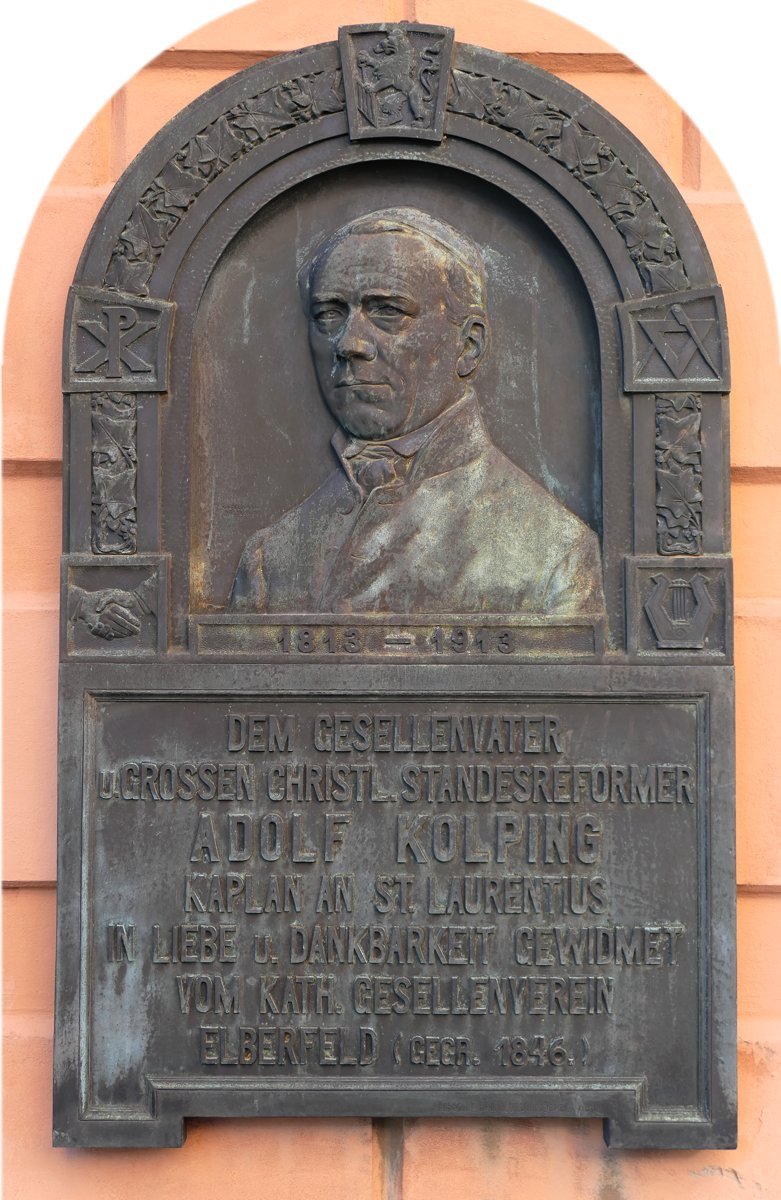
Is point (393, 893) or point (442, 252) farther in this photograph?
point (442, 252)

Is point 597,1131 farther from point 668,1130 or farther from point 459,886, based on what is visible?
point 459,886

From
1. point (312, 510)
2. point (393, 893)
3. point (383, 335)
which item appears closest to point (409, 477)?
point (312, 510)

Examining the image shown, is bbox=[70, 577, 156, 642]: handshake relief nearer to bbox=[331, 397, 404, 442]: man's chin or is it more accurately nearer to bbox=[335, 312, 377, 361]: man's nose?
bbox=[331, 397, 404, 442]: man's chin

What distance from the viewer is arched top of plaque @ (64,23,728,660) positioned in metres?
4.08

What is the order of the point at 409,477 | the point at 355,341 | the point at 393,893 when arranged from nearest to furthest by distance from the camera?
the point at 393,893
the point at 355,341
the point at 409,477

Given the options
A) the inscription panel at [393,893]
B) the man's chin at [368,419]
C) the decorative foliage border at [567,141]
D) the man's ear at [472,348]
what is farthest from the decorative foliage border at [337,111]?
the inscription panel at [393,893]

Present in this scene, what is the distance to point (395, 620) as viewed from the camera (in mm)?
4086

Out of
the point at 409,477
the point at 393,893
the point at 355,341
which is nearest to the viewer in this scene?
the point at 393,893

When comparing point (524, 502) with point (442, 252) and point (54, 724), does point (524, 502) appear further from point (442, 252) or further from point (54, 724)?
point (54, 724)

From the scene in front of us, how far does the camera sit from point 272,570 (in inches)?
166

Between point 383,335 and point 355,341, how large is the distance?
10 cm

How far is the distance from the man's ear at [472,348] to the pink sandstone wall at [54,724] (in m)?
0.81

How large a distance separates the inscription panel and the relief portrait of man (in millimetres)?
358

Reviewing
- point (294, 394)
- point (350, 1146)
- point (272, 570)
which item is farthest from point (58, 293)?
point (350, 1146)
